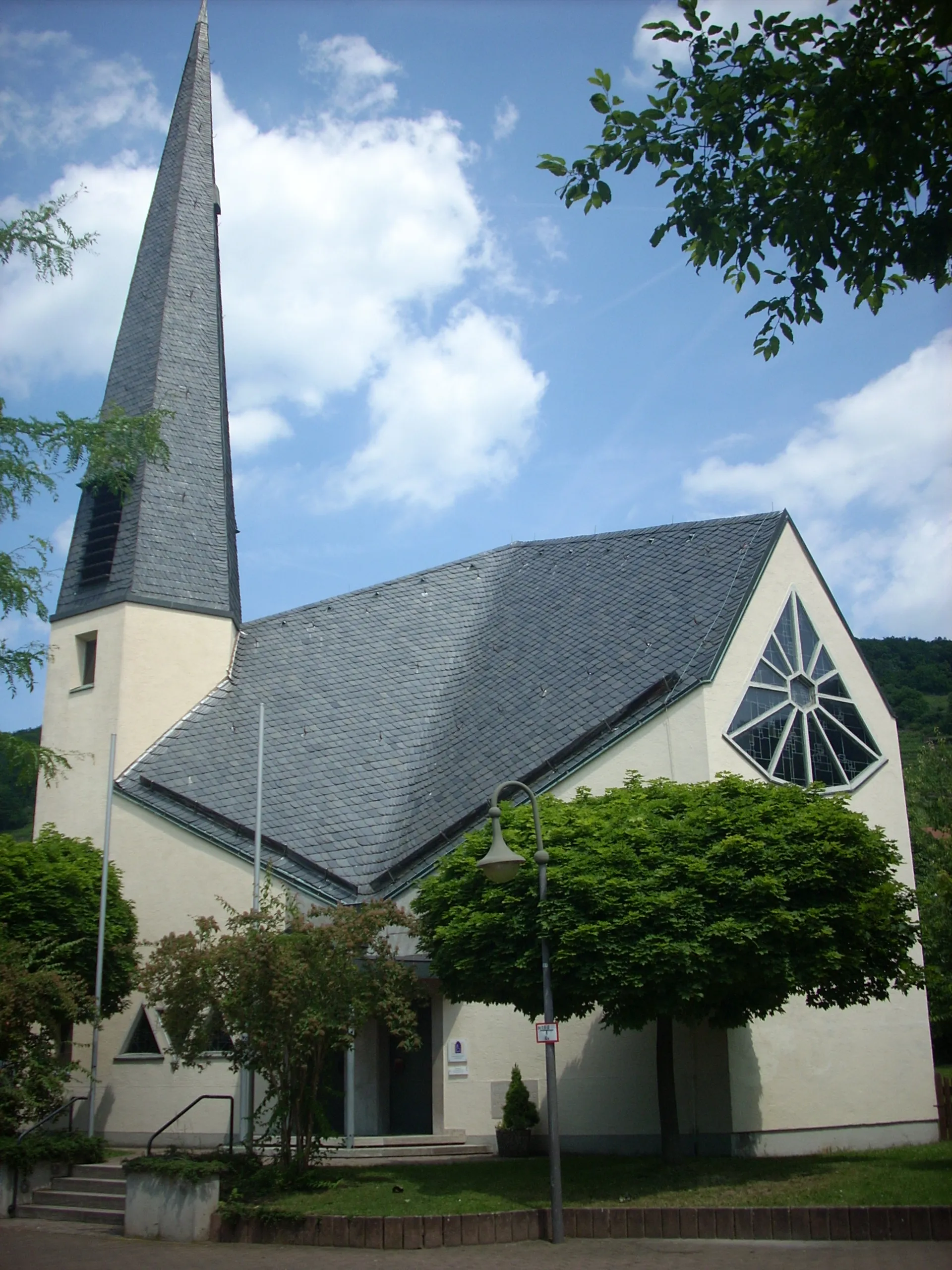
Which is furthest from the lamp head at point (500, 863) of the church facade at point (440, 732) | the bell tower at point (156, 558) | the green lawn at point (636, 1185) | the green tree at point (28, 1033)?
the bell tower at point (156, 558)

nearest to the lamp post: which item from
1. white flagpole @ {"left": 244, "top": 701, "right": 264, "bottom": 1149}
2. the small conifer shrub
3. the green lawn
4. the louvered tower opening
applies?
the green lawn

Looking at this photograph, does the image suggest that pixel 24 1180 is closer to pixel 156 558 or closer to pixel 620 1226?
pixel 620 1226

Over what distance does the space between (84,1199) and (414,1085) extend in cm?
644

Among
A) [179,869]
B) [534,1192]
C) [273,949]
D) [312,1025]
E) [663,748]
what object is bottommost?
[534,1192]

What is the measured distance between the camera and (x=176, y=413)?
2864 cm

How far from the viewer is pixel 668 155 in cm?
870

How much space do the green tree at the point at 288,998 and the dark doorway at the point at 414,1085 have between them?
18.8ft

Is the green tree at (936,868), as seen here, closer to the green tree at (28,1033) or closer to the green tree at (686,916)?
the green tree at (686,916)

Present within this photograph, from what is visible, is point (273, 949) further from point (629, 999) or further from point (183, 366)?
point (183, 366)

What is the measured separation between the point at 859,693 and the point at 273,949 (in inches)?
527

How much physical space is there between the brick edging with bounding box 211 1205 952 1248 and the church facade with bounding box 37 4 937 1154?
9.80ft

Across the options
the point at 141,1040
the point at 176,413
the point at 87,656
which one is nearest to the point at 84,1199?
the point at 141,1040

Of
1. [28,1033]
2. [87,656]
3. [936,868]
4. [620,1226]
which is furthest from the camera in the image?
[936,868]

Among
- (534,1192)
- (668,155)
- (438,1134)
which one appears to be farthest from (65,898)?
(668,155)
